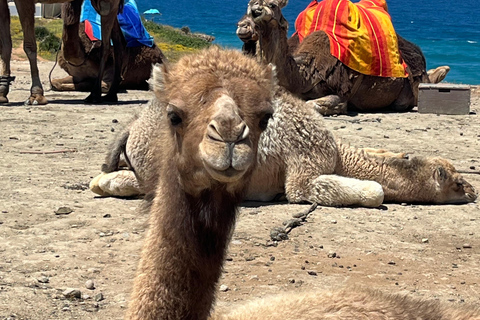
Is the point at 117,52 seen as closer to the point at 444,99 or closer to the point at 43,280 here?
the point at 444,99

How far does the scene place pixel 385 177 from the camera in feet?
23.0

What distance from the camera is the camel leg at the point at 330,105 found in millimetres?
11562

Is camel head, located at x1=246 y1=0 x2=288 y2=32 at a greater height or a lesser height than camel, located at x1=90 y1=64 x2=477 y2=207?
greater

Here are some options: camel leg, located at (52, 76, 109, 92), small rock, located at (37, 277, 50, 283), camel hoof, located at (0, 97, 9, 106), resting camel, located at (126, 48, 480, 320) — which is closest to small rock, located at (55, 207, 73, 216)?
small rock, located at (37, 277, 50, 283)

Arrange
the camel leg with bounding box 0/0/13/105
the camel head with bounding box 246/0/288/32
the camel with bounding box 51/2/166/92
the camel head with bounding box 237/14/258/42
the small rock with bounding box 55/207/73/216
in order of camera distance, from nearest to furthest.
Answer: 1. the small rock with bounding box 55/207/73/216
2. the camel head with bounding box 246/0/288/32
3. the camel head with bounding box 237/14/258/42
4. the camel leg with bounding box 0/0/13/105
5. the camel with bounding box 51/2/166/92

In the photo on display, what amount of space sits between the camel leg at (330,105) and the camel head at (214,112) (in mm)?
8149

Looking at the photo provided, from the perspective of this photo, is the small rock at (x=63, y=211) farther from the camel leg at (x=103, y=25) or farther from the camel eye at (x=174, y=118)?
the camel leg at (x=103, y=25)

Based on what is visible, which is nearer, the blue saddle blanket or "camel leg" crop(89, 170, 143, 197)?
"camel leg" crop(89, 170, 143, 197)

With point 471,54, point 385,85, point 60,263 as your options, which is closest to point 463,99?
point 385,85

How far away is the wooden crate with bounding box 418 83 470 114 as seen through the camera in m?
12.1

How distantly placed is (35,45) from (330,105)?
174 inches

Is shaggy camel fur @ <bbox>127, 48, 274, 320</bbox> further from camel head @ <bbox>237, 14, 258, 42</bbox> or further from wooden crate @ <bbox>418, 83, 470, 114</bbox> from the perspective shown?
wooden crate @ <bbox>418, 83, 470, 114</bbox>

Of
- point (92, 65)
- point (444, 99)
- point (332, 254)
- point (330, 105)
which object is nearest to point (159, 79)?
point (332, 254)

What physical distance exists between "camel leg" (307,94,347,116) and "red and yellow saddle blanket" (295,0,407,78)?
57cm
